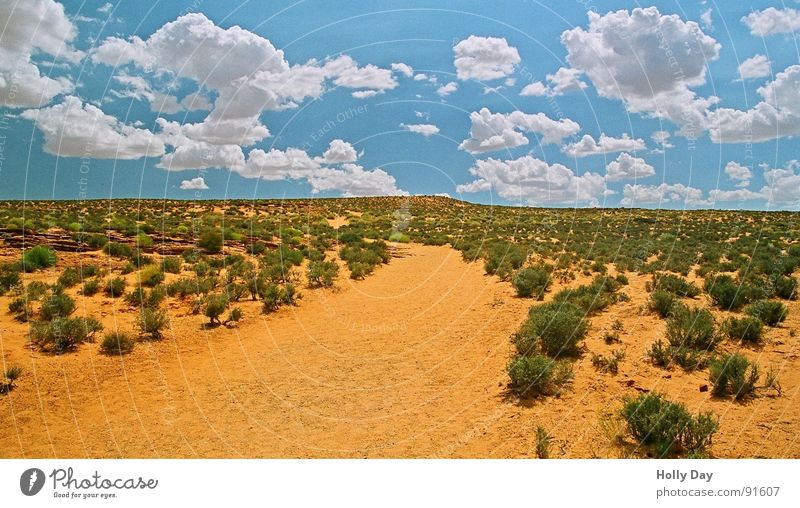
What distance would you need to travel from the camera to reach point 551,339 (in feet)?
39.5

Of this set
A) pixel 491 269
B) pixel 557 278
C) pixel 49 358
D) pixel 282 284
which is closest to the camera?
pixel 49 358

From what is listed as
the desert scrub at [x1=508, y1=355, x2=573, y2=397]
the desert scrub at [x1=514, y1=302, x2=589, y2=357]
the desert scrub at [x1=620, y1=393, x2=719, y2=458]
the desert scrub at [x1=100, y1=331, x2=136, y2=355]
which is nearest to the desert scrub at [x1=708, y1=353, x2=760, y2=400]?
the desert scrub at [x1=620, y1=393, x2=719, y2=458]

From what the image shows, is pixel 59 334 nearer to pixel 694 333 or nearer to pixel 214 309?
pixel 214 309

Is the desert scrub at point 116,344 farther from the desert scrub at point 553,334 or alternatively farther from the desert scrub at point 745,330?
the desert scrub at point 745,330

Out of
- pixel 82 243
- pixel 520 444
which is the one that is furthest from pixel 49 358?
pixel 82 243

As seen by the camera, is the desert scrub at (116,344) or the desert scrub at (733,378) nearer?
the desert scrub at (733,378)

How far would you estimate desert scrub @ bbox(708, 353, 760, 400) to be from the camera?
8984mm

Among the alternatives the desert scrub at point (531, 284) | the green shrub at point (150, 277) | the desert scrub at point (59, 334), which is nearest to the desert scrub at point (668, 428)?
the desert scrub at point (531, 284)

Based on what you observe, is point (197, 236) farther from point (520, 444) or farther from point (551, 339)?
point (520, 444)

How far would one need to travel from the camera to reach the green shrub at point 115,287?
17.5m

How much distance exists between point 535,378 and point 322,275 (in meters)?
14.9

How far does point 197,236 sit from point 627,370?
2975 centimetres

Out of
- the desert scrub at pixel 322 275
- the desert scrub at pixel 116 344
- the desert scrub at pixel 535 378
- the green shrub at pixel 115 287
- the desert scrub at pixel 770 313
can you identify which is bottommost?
the desert scrub at pixel 116 344

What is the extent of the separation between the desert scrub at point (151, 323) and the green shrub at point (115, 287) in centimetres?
384
